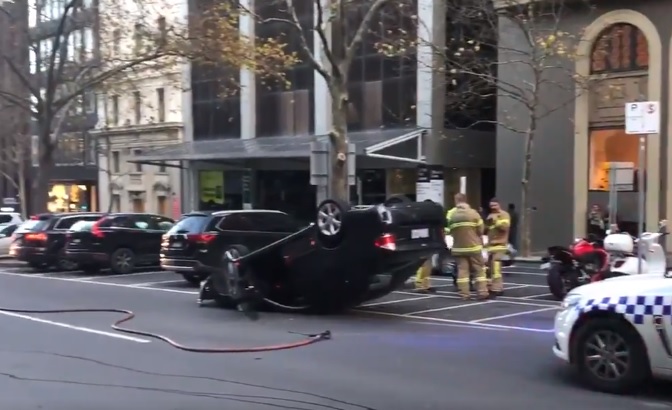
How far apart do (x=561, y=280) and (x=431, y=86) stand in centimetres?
1544

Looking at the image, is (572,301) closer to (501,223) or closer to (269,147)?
(501,223)

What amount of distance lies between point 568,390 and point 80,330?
21.6 feet

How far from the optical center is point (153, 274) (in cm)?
2139

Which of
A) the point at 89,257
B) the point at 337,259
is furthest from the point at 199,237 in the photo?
the point at 337,259

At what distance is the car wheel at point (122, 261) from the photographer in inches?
841

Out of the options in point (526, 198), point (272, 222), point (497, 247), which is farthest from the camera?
point (526, 198)

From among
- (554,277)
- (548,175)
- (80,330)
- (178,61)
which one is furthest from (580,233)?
(80,330)

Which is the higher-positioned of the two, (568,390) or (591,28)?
(591,28)

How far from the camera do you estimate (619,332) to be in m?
7.56

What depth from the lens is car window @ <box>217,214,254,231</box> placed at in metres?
18.0

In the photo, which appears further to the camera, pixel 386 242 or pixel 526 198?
pixel 526 198

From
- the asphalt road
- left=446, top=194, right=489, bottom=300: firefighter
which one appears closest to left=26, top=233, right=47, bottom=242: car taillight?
the asphalt road

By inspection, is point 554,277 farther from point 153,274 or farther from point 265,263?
point 153,274

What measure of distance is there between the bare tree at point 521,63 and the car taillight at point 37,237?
11.1m
